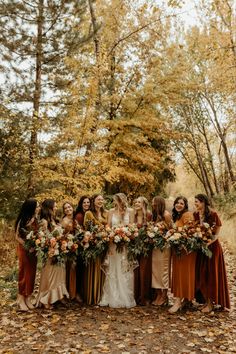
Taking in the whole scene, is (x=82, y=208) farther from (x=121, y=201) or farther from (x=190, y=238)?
(x=190, y=238)

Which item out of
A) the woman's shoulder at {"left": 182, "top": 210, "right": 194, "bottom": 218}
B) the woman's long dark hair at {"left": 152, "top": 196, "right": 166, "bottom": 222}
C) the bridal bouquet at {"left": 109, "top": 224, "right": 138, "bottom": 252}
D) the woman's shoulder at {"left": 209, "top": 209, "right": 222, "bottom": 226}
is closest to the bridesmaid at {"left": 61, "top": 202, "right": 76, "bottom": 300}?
the bridal bouquet at {"left": 109, "top": 224, "right": 138, "bottom": 252}

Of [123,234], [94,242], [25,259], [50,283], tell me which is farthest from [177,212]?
[25,259]

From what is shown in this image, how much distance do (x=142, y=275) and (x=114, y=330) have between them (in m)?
1.54

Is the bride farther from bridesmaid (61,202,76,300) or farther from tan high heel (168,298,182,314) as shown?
tan high heel (168,298,182,314)

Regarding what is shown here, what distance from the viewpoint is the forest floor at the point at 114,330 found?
5469 millimetres

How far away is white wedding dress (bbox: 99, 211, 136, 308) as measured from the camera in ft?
23.9

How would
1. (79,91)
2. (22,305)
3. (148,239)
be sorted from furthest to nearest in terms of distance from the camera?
(79,91) → (148,239) → (22,305)

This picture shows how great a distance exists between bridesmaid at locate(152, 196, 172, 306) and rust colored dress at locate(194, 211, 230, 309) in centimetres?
65

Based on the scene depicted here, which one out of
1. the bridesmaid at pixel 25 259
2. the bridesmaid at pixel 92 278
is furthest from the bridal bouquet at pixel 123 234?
the bridesmaid at pixel 25 259

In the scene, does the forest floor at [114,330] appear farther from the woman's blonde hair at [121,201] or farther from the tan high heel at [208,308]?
the woman's blonde hair at [121,201]

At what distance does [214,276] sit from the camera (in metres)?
6.98

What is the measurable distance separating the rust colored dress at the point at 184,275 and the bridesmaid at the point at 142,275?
1.88ft

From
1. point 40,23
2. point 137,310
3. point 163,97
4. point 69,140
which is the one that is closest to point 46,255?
point 137,310

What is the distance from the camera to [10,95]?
12.3 m
